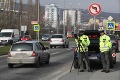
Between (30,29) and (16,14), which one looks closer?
(16,14)

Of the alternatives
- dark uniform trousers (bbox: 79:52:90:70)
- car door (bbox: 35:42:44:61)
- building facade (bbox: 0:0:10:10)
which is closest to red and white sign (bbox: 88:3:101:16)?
car door (bbox: 35:42:44:61)

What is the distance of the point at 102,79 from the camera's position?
39.8 ft

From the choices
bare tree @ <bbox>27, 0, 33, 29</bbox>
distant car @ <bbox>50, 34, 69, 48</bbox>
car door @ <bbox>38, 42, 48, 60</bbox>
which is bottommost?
distant car @ <bbox>50, 34, 69, 48</bbox>

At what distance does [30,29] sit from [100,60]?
82.5 m

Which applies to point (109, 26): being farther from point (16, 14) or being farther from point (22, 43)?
point (16, 14)

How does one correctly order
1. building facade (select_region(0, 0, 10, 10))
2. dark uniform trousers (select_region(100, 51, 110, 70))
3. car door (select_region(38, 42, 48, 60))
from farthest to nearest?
building facade (select_region(0, 0, 10, 10))
car door (select_region(38, 42, 48, 60))
dark uniform trousers (select_region(100, 51, 110, 70))

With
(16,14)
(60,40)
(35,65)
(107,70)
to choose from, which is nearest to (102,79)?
(107,70)

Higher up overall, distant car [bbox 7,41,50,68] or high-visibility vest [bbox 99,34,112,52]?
high-visibility vest [bbox 99,34,112,52]

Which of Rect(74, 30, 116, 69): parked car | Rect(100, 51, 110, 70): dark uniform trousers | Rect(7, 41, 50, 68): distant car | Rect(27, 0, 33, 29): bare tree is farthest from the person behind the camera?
Rect(27, 0, 33, 29): bare tree

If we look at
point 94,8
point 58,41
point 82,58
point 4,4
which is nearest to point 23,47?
point 82,58

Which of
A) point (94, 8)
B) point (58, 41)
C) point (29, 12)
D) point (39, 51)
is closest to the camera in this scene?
point (39, 51)

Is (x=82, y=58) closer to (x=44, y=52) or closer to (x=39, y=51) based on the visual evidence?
(x=39, y=51)

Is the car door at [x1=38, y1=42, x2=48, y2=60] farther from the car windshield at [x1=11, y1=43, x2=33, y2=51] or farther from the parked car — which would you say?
the parked car

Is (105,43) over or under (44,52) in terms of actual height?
over
